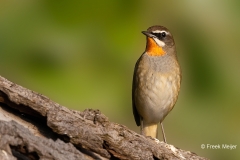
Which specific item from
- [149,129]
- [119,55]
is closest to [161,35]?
[119,55]

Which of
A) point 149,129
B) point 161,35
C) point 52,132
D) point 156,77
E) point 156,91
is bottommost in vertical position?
point 52,132

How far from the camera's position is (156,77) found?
7.38m

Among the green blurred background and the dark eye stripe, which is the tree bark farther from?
the dark eye stripe

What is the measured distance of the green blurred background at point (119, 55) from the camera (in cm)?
655

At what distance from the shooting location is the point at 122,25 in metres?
6.85

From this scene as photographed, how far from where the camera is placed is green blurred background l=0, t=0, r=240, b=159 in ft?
21.5

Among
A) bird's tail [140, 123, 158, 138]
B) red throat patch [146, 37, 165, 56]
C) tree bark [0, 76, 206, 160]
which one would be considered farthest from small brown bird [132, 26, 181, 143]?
tree bark [0, 76, 206, 160]

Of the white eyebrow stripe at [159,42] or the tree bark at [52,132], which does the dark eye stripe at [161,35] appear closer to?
the white eyebrow stripe at [159,42]

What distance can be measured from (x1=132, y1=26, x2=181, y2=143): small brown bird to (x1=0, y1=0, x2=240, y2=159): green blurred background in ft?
0.34

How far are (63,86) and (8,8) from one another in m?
0.90

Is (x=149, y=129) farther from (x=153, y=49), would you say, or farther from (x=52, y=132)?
(x=52, y=132)

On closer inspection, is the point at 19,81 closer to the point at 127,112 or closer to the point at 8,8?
the point at 8,8

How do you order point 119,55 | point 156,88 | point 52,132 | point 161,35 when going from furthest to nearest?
point 161,35 → point 156,88 → point 119,55 → point 52,132

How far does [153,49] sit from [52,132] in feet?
9.98
